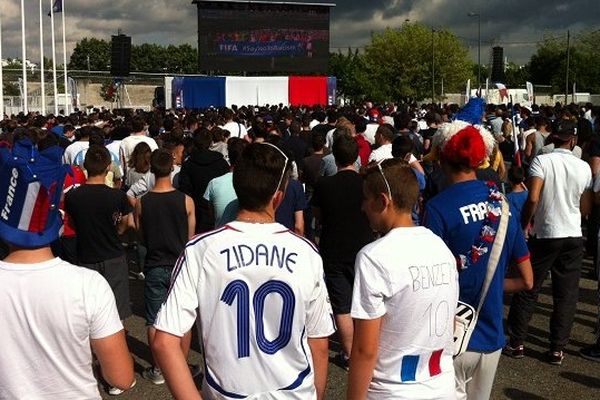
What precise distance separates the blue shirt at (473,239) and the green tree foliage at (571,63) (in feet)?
235

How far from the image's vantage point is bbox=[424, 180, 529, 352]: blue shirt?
316 centimetres

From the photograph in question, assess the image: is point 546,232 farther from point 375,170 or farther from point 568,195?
point 375,170

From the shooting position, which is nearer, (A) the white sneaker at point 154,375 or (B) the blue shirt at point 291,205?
(A) the white sneaker at point 154,375

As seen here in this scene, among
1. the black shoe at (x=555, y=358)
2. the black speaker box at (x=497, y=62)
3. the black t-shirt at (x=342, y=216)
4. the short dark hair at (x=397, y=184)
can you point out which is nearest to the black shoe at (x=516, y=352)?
the black shoe at (x=555, y=358)

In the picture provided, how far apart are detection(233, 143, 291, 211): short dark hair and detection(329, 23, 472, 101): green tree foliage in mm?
60720

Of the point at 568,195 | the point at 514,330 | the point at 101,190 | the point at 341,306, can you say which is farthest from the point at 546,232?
the point at 101,190

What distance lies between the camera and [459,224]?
315 centimetres

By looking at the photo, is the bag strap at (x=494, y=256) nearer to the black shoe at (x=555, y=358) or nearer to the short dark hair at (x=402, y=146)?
the black shoe at (x=555, y=358)

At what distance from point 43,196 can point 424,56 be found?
64744mm

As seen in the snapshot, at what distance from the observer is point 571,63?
74.4 m

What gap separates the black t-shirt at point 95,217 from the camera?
5211 millimetres

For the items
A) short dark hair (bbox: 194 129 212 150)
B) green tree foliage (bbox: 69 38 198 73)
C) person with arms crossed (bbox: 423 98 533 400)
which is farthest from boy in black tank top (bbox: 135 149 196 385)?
green tree foliage (bbox: 69 38 198 73)

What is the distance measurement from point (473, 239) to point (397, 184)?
645 mm

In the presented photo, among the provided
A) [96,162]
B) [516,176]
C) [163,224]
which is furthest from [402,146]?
[96,162]
